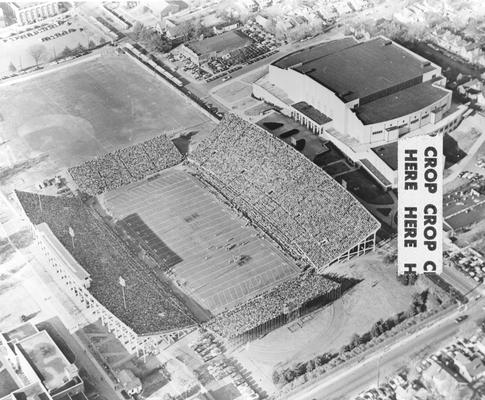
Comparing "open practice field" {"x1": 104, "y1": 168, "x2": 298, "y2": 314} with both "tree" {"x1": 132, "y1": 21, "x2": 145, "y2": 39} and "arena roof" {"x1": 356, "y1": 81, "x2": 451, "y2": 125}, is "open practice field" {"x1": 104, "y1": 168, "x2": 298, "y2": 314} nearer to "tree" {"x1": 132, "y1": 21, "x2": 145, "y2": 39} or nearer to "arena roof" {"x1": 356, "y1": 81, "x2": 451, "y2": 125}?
"arena roof" {"x1": 356, "y1": 81, "x2": 451, "y2": 125}

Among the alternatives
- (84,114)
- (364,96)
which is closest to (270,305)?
(364,96)

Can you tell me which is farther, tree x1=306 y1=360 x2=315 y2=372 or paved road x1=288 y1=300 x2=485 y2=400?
tree x1=306 y1=360 x2=315 y2=372

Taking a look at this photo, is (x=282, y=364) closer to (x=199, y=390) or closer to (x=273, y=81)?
(x=199, y=390)

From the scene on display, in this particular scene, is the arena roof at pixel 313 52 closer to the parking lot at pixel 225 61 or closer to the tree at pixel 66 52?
the parking lot at pixel 225 61

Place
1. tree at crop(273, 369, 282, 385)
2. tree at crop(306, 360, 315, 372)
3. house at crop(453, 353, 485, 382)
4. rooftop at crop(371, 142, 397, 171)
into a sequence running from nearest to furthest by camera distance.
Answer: house at crop(453, 353, 485, 382)
tree at crop(273, 369, 282, 385)
tree at crop(306, 360, 315, 372)
rooftop at crop(371, 142, 397, 171)

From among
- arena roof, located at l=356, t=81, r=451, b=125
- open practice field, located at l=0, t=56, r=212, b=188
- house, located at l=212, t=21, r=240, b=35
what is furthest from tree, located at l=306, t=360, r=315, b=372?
house, located at l=212, t=21, r=240, b=35
